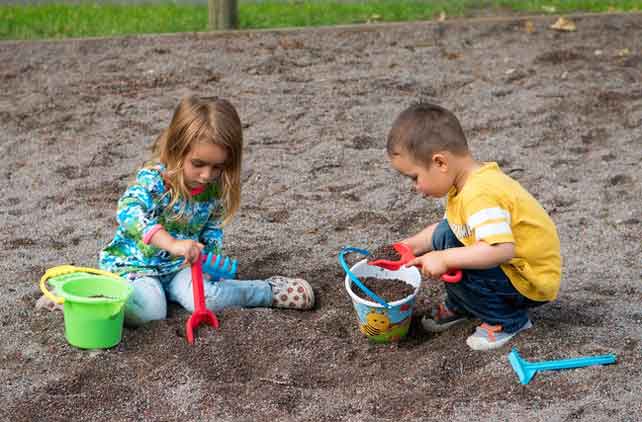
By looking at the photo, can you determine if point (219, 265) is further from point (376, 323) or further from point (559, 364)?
point (559, 364)

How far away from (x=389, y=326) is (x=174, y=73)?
2923 millimetres

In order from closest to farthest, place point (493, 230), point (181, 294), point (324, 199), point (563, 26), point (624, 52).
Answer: point (493, 230), point (181, 294), point (324, 199), point (624, 52), point (563, 26)

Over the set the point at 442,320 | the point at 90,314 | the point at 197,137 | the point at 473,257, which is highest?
the point at 197,137

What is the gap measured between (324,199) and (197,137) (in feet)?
3.83

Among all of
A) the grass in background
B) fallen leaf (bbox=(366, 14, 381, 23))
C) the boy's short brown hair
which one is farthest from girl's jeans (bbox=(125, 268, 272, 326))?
fallen leaf (bbox=(366, 14, 381, 23))

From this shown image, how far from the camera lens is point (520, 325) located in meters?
2.63

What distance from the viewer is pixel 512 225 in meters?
2.47

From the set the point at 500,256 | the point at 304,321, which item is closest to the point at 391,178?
A: the point at 304,321

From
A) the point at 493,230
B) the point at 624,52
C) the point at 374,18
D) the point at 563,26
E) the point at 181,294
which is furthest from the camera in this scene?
the point at 374,18

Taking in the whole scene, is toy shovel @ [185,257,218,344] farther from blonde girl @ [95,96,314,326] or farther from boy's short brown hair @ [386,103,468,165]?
boy's short brown hair @ [386,103,468,165]

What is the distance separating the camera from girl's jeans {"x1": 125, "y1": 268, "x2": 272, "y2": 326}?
2793mm

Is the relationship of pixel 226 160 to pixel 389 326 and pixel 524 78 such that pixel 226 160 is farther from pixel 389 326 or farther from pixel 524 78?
pixel 524 78

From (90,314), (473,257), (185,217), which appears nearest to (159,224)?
(185,217)

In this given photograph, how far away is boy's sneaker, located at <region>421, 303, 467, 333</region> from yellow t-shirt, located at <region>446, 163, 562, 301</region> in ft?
1.00
